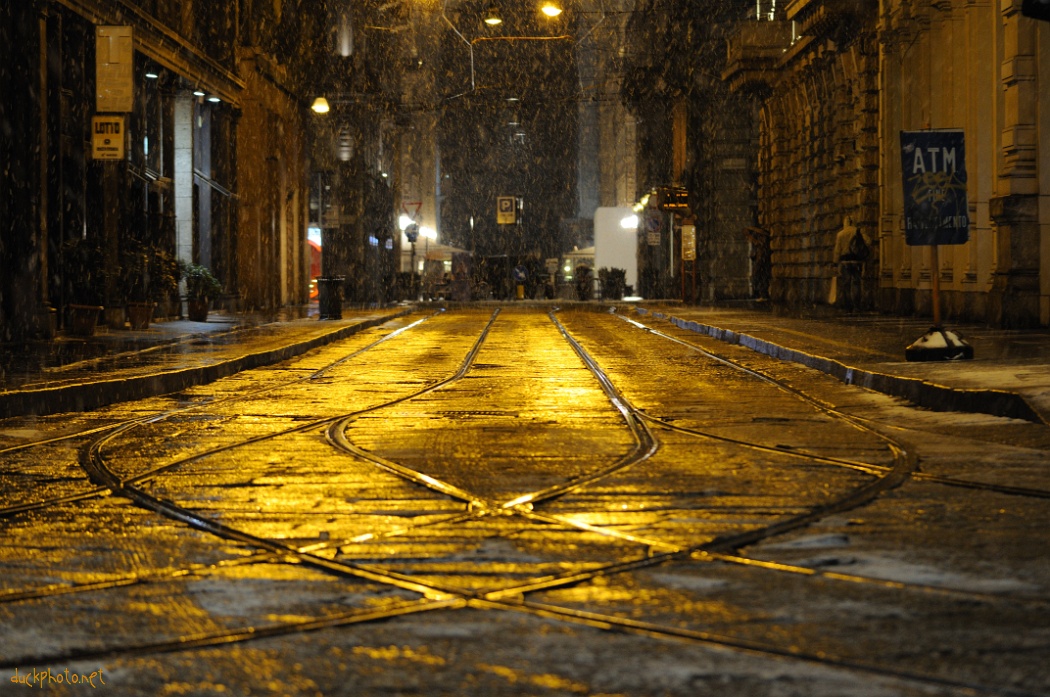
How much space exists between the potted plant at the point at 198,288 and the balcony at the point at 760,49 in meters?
21.1

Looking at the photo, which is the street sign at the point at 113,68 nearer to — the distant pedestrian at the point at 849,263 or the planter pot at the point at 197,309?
the planter pot at the point at 197,309

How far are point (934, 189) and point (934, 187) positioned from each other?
21mm

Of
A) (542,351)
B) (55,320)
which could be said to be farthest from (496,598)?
(55,320)

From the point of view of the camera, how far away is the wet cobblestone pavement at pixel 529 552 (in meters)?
4.25

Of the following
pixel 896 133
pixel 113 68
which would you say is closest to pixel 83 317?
pixel 113 68

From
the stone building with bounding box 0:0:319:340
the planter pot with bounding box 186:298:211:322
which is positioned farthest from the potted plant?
the stone building with bounding box 0:0:319:340

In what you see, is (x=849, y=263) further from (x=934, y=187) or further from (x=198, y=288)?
(x=934, y=187)

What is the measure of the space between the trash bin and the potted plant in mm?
3941

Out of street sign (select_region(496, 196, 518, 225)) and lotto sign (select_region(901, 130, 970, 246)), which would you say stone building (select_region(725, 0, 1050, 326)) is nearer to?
lotto sign (select_region(901, 130, 970, 246))

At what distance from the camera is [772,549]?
6.09 meters

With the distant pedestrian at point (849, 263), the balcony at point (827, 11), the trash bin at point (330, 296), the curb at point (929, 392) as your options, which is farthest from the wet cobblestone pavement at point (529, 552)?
the balcony at point (827, 11)

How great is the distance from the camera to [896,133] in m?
32.4

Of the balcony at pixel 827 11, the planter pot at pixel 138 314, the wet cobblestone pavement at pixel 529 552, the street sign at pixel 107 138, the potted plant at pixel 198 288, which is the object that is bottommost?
the wet cobblestone pavement at pixel 529 552

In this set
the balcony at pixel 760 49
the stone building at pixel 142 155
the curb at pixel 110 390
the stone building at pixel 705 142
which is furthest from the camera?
the stone building at pixel 705 142
